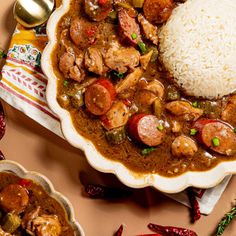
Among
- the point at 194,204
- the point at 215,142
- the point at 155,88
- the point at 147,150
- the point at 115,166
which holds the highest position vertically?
the point at 155,88

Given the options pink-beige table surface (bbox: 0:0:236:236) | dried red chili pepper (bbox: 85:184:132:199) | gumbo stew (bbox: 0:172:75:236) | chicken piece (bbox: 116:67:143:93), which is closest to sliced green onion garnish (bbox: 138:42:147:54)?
chicken piece (bbox: 116:67:143:93)

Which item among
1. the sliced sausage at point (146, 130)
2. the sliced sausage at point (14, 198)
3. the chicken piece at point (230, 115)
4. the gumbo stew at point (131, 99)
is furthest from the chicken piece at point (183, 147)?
the sliced sausage at point (14, 198)

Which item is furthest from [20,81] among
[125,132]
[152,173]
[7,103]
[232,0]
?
[232,0]

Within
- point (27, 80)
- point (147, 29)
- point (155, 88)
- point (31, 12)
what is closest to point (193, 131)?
point (155, 88)

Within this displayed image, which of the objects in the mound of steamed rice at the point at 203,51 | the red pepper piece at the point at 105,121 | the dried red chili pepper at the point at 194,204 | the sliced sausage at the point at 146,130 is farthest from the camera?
the dried red chili pepper at the point at 194,204

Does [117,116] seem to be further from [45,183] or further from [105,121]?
[45,183]

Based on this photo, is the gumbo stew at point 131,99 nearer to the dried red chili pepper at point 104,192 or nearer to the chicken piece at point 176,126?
the chicken piece at point 176,126
